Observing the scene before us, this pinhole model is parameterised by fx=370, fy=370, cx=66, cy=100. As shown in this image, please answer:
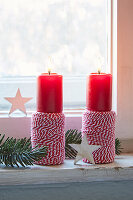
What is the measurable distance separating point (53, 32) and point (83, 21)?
0.30 ft

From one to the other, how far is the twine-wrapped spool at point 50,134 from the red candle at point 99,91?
0.09 meters

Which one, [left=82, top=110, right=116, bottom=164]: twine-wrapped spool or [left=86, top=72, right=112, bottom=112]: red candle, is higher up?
[left=86, top=72, right=112, bottom=112]: red candle

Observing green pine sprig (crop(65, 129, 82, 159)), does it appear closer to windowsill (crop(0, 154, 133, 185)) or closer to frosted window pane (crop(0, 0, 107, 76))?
windowsill (crop(0, 154, 133, 185))

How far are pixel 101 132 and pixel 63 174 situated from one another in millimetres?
141

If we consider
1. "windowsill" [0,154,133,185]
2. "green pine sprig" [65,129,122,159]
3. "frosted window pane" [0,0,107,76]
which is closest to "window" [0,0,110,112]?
"frosted window pane" [0,0,107,76]

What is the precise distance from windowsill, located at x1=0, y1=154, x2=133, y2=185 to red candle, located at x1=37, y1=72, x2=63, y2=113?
14 cm

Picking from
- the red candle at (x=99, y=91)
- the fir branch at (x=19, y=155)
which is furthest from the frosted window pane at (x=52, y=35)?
the fir branch at (x=19, y=155)

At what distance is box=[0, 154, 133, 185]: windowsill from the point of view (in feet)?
2.74

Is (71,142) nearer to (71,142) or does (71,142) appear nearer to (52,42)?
(71,142)

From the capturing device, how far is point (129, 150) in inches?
41.2

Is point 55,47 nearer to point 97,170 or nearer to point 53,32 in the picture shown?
point 53,32

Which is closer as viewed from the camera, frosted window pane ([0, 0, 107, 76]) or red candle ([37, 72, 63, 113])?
red candle ([37, 72, 63, 113])

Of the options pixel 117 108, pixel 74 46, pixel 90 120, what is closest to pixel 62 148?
pixel 90 120

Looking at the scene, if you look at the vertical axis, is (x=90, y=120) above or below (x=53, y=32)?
below
